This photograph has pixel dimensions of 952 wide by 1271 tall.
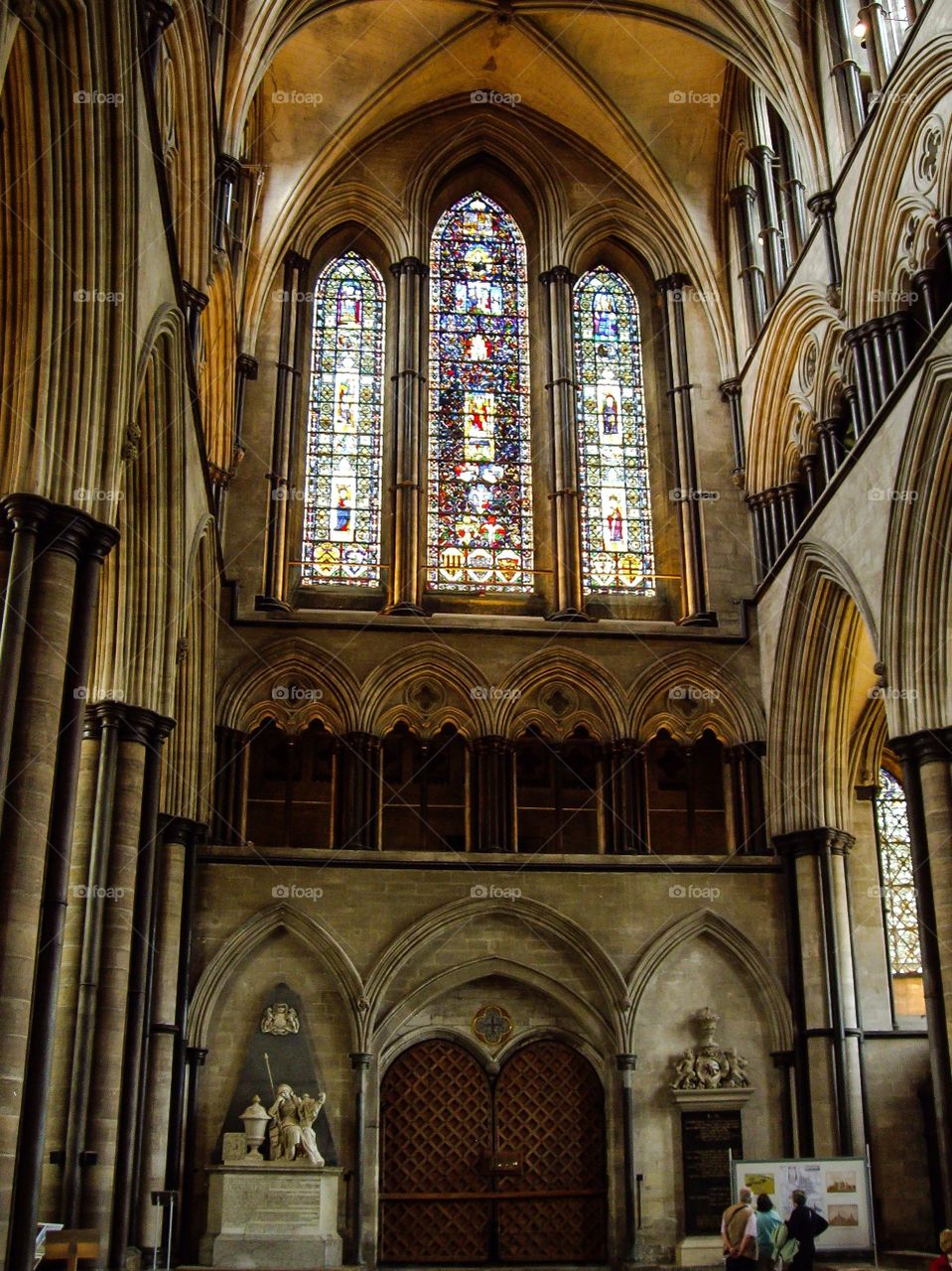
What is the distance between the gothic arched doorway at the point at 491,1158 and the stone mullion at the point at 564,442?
221 inches

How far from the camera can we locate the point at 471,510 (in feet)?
64.4

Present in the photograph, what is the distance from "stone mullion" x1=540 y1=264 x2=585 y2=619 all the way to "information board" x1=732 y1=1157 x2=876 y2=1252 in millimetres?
7223

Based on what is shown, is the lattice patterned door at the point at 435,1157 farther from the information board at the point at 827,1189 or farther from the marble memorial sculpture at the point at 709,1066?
the information board at the point at 827,1189

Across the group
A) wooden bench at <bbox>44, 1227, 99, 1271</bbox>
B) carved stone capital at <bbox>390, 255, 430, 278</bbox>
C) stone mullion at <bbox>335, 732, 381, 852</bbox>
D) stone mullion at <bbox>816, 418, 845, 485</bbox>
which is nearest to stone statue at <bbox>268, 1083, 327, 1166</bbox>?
stone mullion at <bbox>335, 732, 381, 852</bbox>

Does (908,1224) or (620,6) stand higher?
(620,6)

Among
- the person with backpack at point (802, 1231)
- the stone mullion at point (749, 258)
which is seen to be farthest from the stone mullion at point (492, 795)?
the stone mullion at point (749, 258)

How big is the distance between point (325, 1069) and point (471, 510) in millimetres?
7542

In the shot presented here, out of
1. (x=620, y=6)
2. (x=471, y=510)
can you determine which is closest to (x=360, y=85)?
(x=620, y=6)

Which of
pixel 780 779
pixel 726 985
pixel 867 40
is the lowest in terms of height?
pixel 726 985

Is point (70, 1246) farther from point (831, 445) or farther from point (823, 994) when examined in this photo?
point (831, 445)

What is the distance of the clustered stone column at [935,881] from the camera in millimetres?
12938

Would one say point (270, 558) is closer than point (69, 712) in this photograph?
No

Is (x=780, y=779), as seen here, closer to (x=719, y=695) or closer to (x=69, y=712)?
(x=719, y=695)

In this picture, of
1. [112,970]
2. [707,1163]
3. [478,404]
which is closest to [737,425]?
[478,404]
